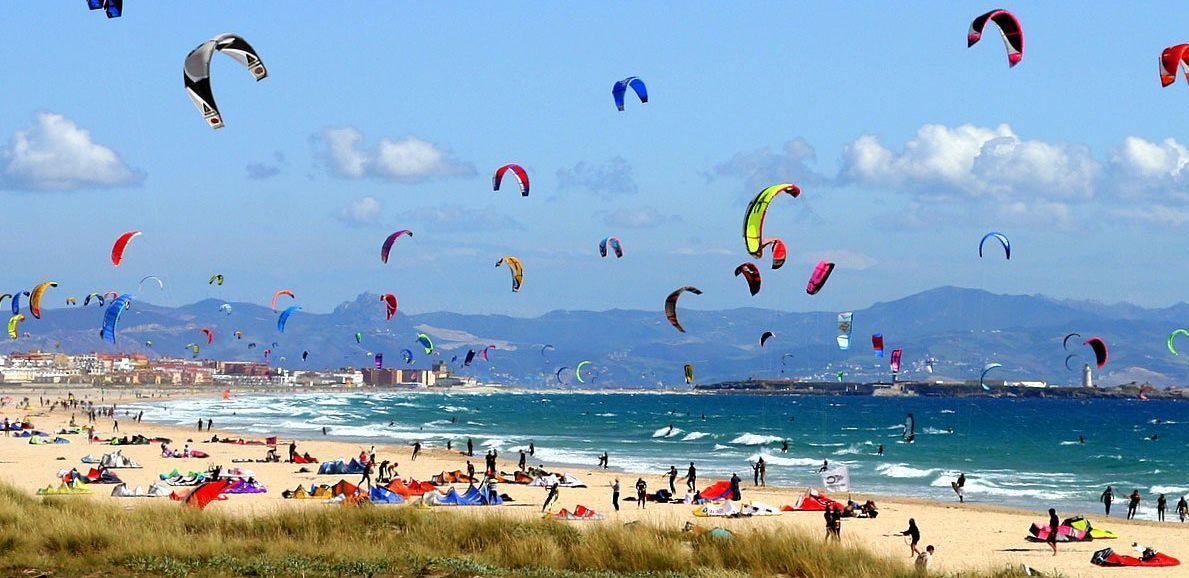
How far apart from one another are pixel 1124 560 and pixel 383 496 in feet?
45.1

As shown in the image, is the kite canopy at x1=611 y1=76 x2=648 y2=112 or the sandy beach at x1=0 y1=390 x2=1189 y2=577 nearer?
the sandy beach at x1=0 y1=390 x2=1189 y2=577

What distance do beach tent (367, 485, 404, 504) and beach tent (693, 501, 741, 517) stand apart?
5.96 metres

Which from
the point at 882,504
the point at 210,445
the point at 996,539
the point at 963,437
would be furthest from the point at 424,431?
the point at 996,539

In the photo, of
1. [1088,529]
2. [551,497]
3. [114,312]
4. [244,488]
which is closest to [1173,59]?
[1088,529]

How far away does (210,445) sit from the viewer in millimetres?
52969

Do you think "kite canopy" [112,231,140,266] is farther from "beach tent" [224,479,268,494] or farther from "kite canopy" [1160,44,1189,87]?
"kite canopy" [1160,44,1189,87]

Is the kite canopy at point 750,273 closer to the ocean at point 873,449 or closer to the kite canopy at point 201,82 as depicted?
the ocean at point 873,449

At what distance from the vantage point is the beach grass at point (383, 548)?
14.3 m

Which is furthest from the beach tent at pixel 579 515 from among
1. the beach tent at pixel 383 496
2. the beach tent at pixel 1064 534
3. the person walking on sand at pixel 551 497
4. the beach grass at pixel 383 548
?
the beach grass at pixel 383 548

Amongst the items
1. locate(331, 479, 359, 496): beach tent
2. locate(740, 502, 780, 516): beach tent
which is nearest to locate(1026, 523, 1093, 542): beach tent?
locate(740, 502, 780, 516): beach tent

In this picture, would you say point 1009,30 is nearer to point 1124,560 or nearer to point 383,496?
point 1124,560

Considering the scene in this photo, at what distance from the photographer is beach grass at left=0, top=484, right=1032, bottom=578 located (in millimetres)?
14312

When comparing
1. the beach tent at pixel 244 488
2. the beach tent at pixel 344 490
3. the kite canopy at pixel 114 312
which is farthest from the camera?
the kite canopy at pixel 114 312

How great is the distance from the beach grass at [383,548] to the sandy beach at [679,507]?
1367 mm
